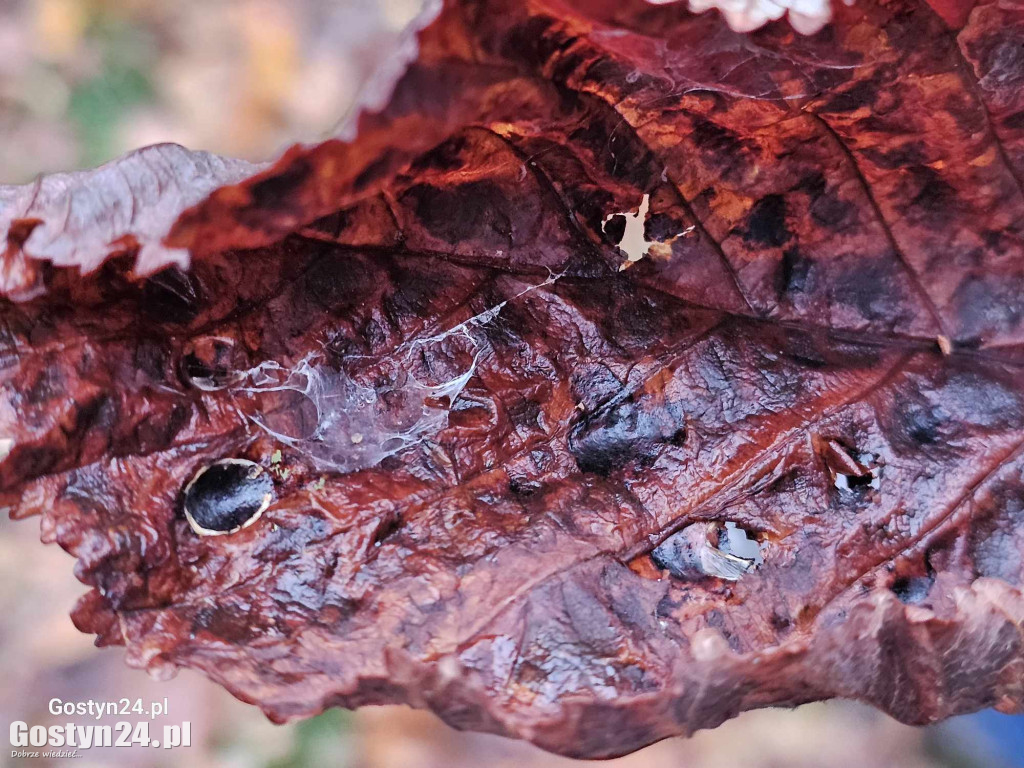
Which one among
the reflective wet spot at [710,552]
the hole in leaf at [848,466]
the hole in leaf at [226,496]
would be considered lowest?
the reflective wet spot at [710,552]

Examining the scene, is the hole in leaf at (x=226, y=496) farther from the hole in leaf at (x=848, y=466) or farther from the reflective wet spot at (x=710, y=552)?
the hole in leaf at (x=848, y=466)

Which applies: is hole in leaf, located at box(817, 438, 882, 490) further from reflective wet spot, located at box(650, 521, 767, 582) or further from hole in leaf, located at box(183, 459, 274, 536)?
hole in leaf, located at box(183, 459, 274, 536)

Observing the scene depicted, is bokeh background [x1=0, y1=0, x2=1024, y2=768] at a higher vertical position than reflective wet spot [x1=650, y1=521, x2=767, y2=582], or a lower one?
higher

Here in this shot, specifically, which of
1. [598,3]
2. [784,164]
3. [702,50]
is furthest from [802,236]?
[598,3]

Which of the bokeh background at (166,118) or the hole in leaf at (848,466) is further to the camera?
the bokeh background at (166,118)

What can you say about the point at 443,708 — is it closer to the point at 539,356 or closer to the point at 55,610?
the point at 539,356

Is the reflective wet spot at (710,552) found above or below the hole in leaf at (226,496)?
below

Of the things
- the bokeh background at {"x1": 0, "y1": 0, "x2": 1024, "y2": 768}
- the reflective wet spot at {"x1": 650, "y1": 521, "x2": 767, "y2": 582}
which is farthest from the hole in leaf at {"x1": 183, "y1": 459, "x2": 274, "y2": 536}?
the bokeh background at {"x1": 0, "y1": 0, "x2": 1024, "y2": 768}

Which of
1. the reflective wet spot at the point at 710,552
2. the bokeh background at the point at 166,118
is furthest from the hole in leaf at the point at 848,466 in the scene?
the bokeh background at the point at 166,118

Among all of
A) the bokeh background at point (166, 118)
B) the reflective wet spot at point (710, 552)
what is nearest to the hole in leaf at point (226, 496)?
the reflective wet spot at point (710, 552)
